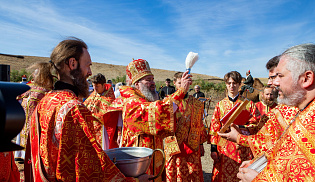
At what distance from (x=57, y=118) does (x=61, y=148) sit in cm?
23

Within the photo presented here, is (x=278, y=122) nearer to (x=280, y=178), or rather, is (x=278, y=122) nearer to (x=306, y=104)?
(x=306, y=104)

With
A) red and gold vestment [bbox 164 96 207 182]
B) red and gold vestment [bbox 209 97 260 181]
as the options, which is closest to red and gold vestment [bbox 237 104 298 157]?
red and gold vestment [bbox 209 97 260 181]

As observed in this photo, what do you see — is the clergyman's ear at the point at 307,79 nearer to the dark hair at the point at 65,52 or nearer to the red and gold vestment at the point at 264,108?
the dark hair at the point at 65,52

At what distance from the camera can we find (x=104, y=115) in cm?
402

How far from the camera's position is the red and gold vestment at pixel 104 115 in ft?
13.1

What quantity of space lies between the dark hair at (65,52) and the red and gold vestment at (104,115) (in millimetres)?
1445

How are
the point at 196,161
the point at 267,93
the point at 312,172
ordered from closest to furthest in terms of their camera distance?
1. the point at 312,172
2. the point at 196,161
3. the point at 267,93

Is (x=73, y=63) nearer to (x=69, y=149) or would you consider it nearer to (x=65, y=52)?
(x=65, y=52)

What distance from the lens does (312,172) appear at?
1342mm

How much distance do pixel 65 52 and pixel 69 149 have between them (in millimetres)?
858

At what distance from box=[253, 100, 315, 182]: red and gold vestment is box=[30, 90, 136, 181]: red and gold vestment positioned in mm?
1118

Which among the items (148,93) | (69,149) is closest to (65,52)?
(69,149)

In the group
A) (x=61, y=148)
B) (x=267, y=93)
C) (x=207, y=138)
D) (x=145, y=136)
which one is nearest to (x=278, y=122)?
(x=145, y=136)

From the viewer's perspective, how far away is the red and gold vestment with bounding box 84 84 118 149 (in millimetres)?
3984
